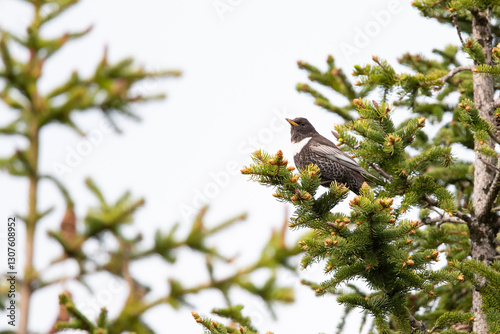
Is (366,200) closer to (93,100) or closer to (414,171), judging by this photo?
(414,171)

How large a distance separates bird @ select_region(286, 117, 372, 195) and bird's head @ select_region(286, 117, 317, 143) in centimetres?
24

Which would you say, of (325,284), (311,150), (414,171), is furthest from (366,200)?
(311,150)

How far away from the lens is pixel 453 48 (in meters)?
7.79

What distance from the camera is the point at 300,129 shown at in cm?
664

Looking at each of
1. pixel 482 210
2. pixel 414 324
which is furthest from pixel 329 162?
pixel 414 324

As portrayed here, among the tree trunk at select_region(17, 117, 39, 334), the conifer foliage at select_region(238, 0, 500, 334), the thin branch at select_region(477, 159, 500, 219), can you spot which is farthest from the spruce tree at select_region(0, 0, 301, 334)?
the thin branch at select_region(477, 159, 500, 219)

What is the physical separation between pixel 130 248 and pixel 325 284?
1803 mm

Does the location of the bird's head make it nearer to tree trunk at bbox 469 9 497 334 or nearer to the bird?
the bird

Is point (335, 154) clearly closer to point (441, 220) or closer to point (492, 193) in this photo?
point (441, 220)

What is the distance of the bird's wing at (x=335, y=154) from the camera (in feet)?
18.0

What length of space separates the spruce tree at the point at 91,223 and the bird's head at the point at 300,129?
12.6ft

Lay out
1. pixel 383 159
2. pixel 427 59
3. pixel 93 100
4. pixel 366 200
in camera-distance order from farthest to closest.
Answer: pixel 427 59, pixel 383 159, pixel 366 200, pixel 93 100

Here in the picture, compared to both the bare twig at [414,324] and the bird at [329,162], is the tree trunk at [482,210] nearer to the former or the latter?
the bare twig at [414,324]

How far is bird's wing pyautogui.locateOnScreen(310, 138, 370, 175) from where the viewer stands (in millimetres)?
5500
